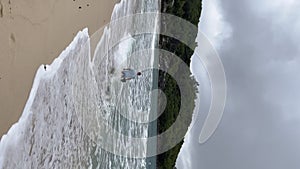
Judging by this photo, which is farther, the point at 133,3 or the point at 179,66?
the point at 179,66

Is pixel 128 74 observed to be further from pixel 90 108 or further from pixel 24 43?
pixel 24 43

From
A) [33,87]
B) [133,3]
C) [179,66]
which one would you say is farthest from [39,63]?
[179,66]

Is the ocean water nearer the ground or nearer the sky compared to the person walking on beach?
nearer the ground

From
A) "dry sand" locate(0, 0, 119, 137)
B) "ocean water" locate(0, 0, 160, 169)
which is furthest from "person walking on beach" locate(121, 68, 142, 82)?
"dry sand" locate(0, 0, 119, 137)

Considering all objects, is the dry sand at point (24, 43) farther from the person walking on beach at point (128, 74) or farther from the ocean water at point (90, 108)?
the person walking on beach at point (128, 74)

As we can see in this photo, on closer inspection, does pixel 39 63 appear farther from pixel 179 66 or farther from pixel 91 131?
pixel 179 66

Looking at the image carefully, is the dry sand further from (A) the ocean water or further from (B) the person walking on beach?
(B) the person walking on beach

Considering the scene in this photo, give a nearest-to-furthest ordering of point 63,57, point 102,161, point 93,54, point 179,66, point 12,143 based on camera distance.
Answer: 1. point 12,143
2. point 63,57
3. point 93,54
4. point 102,161
5. point 179,66

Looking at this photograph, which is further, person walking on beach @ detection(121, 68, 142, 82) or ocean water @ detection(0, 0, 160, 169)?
person walking on beach @ detection(121, 68, 142, 82)
